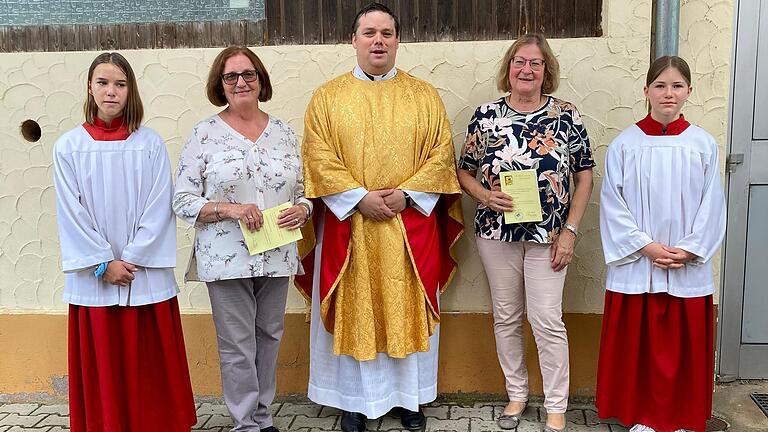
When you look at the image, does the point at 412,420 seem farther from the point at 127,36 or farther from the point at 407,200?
Answer: the point at 127,36

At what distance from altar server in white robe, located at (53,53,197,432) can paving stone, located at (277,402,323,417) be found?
821 mm

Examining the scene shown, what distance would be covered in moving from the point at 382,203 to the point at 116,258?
3.92 ft

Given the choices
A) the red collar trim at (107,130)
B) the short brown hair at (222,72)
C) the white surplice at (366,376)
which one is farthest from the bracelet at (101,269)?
the white surplice at (366,376)

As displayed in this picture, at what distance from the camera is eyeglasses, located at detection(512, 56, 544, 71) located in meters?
3.20

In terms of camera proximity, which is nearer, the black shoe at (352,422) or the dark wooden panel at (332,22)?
the black shoe at (352,422)

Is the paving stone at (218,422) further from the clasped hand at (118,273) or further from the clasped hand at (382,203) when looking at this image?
the clasped hand at (382,203)

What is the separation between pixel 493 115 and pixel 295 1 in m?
1.39

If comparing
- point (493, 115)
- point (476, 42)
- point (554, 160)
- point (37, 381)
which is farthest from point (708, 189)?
point (37, 381)

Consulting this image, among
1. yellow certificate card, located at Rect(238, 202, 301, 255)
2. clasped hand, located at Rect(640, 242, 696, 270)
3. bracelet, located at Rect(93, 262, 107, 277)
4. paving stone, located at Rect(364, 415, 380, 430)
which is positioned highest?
yellow certificate card, located at Rect(238, 202, 301, 255)

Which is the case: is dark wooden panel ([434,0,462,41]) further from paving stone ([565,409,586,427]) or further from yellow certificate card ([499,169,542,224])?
paving stone ([565,409,586,427])

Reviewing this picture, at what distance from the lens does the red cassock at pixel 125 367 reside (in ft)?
9.69

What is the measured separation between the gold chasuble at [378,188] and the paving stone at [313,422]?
50cm

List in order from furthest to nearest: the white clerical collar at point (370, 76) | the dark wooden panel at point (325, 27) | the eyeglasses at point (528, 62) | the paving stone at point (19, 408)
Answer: the paving stone at point (19, 408), the dark wooden panel at point (325, 27), the white clerical collar at point (370, 76), the eyeglasses at point (528, 62)

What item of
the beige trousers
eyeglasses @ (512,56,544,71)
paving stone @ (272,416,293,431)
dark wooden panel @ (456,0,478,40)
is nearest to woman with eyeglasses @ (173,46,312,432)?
paving stone @ (272,416,293,431)
